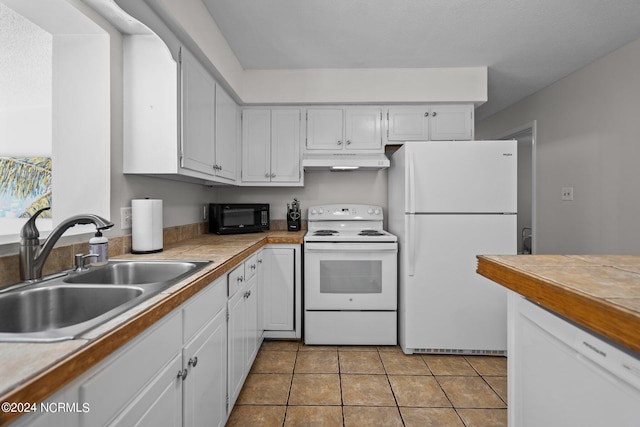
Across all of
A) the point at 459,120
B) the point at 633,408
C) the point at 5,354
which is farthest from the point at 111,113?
the point at 459,120

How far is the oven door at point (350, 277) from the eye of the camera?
257cm

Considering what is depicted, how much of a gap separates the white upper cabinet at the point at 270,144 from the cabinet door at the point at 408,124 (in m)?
0.87

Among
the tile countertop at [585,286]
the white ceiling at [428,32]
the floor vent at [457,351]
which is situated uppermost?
the white ceiling at [428,32]

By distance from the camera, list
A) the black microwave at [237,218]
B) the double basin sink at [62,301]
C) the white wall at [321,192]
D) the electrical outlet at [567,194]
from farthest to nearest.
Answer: the white wall at [321,192]
the electrical outlet at [567,194]
the black microwave at [237,218]
the double basin sink at [62,301]

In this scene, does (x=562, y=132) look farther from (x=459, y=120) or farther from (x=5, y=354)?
(x=5, y=354)

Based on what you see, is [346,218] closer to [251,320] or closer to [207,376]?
[251,320]

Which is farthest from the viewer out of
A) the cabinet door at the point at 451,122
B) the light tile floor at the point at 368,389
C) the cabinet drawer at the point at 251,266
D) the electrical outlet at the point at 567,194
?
the electrical outlet at the point at 567,194

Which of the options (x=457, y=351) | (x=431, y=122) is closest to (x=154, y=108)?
(x=431, y=122)

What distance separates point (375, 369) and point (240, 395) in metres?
0.93

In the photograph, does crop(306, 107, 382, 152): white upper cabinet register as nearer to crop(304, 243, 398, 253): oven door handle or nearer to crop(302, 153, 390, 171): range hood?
crop(302, 153, 390, 171): range hood

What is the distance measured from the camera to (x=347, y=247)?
8.40 ft

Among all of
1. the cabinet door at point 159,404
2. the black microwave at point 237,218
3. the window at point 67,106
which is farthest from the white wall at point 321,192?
the cabinet door at point 159,404

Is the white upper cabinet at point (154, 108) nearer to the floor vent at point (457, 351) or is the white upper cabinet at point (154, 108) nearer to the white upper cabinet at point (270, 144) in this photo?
the white upper cabinet at point (270, 144)

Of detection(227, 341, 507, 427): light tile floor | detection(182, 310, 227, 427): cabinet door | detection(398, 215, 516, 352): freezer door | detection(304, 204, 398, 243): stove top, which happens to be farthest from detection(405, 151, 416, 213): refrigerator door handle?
detection(182, 310, 227, 427): cabinet door
